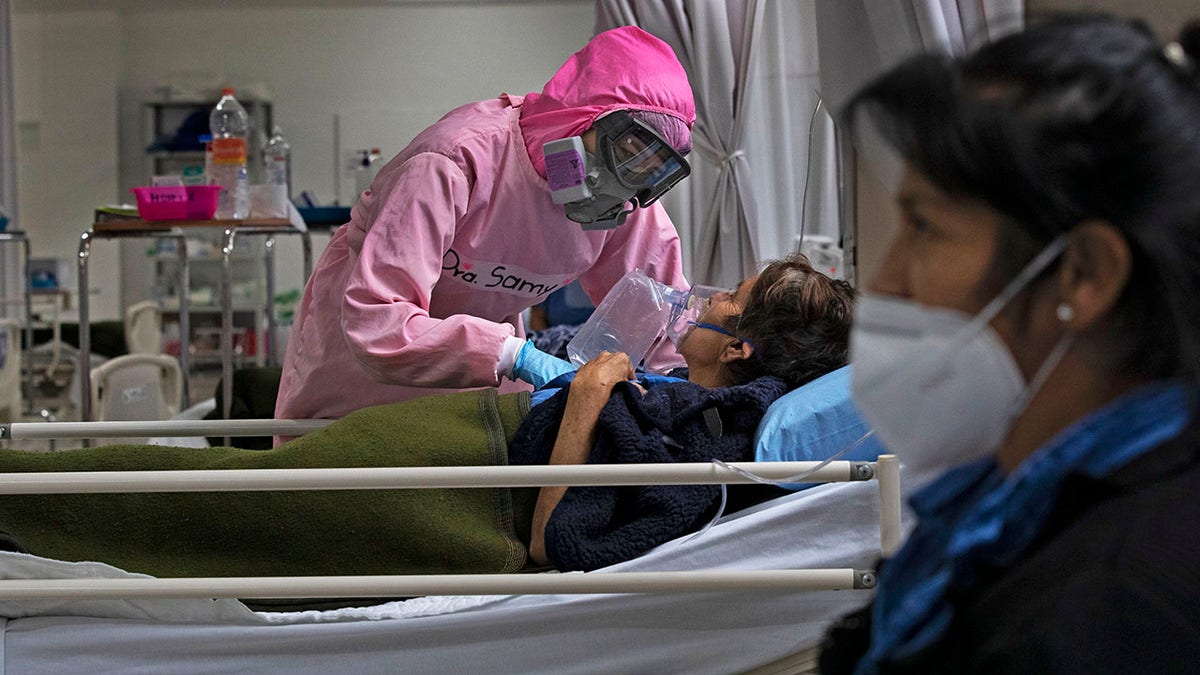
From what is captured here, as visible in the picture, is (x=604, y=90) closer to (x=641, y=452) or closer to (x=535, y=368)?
(x=535, y=368)

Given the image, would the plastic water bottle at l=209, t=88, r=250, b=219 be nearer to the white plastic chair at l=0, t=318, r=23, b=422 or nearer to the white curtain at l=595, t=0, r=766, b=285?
the white curtain at l=595, t=0, r=766, b=285

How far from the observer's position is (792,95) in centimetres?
373

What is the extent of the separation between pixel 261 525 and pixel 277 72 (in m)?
8.39

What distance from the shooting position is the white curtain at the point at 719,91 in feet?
11.3

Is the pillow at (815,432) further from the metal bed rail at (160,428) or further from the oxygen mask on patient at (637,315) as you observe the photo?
the metal bed rail at (160,428)

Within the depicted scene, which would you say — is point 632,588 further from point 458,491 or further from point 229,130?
point 229,130

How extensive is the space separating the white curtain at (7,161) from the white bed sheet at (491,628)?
675cm

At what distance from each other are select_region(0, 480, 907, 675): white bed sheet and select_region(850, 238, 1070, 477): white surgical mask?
0.96 meters

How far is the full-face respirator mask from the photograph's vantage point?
213 cm

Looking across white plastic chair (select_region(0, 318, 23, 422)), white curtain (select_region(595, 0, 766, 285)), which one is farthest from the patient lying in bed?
white plastic chair (select_region(0, 318, 23, 422))

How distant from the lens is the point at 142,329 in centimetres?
651

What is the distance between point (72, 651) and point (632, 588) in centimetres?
81

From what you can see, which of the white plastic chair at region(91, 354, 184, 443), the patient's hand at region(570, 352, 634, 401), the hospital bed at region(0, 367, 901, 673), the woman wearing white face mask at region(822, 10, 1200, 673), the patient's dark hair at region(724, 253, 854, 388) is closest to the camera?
the woman wearing white face mask at region(822, 10, 1200, 673)

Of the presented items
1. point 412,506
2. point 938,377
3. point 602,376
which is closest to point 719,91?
point 602,376
